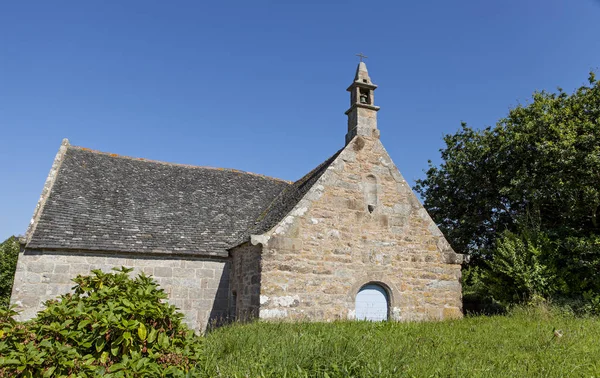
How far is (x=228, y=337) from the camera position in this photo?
7160 mm

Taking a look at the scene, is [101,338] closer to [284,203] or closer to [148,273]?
[148,273]

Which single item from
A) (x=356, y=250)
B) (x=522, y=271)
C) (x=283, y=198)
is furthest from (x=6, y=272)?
(x=522, y=271)

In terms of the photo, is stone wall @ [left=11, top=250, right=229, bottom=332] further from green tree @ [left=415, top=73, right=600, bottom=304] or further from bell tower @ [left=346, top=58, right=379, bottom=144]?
green tree @ [left=415, top=73, right=600, bottom=304]

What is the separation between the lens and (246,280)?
11.6 m

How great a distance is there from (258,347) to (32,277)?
8.26 meters

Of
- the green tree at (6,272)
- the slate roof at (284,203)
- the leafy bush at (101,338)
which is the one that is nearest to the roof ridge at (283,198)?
the slate roof at (284,203)

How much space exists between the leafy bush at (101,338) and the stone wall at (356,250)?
5.11 meters

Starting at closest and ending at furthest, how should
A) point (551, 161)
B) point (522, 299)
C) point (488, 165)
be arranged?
point (522, 299)
point (551, 161)
point (488, 165)

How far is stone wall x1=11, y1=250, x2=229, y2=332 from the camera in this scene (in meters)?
11.4

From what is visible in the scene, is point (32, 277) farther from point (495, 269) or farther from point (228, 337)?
point (495, 269)

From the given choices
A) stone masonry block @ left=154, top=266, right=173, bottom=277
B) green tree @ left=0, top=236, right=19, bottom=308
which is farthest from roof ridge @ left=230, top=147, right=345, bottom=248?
green tree @ left=0, top=236, right=19, bottom=308

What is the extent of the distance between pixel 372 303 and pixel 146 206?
8.11 metres

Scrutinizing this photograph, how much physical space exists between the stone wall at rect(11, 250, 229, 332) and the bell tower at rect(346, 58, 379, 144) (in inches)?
228

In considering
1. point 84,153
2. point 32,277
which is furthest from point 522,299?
point 84,153
